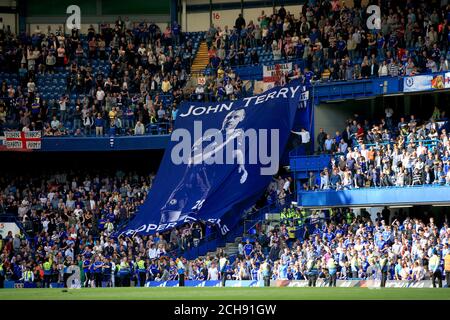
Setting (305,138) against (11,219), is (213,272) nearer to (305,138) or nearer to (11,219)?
(305,138)

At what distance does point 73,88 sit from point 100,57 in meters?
3.05

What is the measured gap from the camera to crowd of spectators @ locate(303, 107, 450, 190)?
38375 millimetres

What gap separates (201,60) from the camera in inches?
2126

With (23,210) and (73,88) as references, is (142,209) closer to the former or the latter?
(23,210)

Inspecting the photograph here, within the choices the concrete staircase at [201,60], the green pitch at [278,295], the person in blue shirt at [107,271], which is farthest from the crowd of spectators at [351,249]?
the concrete staircase at [201,60]

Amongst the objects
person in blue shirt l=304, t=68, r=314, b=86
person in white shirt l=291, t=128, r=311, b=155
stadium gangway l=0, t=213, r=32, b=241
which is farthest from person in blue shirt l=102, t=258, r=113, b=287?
person in blue shirt l=304, t=68, r=314, b=86

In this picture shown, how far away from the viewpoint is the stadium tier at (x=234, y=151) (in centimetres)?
3919

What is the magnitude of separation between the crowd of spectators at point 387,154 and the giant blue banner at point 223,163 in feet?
6.93

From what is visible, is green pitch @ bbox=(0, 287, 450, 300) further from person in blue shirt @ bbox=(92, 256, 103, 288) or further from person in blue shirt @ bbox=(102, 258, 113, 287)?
person in blue shirt @ bbox=(102, 258, 113, 287)

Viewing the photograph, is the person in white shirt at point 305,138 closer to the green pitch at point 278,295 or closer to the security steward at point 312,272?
the security steward at point 312,272

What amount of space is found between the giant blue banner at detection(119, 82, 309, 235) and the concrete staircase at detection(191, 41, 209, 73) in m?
7.66

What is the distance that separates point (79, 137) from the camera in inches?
1957

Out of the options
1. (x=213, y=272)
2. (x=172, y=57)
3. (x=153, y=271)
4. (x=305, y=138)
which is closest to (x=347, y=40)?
(x=305, y=138)

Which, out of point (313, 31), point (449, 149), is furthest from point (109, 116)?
point (449, 149)
